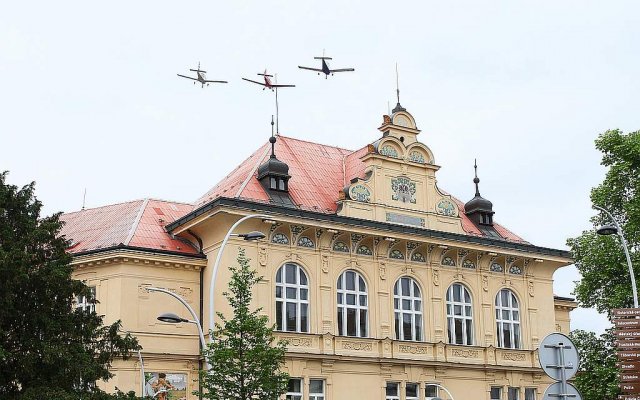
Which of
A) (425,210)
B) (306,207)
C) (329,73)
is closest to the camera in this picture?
(306,207)

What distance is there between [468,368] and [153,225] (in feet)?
50.1

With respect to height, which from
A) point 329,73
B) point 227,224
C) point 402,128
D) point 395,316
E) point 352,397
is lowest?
point 352,397

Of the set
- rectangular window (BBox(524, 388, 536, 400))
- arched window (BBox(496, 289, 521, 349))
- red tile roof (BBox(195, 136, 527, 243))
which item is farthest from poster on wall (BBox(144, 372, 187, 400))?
rectangular window (BBox(524, 388, 536, 400))

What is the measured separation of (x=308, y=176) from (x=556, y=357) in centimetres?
3018

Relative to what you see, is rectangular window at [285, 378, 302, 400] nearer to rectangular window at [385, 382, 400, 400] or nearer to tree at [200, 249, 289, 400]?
rectangular window at [385, 382, 400, 400]

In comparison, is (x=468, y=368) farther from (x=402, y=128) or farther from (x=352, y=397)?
(x=402, y=128)

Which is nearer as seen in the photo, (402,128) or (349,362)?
(349,362)

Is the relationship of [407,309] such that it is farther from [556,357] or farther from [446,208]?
[556,357]

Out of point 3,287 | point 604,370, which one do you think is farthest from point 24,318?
point 604,370

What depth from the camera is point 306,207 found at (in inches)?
1566

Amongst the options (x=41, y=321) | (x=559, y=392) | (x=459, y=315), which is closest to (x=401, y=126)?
(x=459, y=315)

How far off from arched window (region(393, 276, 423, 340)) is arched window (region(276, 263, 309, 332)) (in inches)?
177

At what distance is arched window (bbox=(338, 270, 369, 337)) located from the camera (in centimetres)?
3916

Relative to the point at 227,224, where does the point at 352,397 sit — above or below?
below
